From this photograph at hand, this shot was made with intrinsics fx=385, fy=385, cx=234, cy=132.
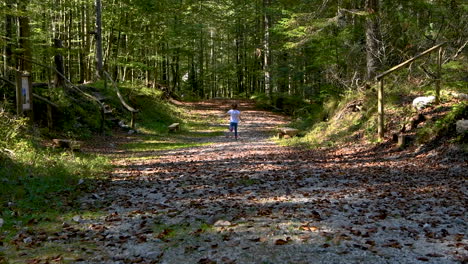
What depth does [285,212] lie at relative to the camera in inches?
223

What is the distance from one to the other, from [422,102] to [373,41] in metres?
3.96

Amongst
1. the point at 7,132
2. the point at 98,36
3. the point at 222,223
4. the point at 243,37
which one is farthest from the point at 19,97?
the point at 243,37

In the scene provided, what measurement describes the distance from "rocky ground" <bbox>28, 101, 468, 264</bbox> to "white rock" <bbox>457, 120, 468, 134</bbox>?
1.53 feet

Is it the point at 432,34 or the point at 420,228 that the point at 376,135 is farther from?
the point at 420,228

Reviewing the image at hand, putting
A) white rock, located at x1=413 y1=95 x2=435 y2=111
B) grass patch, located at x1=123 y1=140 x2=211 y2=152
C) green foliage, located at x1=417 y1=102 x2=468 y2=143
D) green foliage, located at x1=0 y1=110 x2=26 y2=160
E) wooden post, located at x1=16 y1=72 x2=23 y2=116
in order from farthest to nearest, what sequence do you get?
grass patch, located at x1=123 y1=140 x2=211 y2=152
white rock, located at x1=413 y1=95 x2=435 y2=111
wooden post, located at x1=16 y1=72 x2=23 y2=116
green foliage, located at x1=417 y1=102 x2=468 y2=143
green foliage, located at x1=0 y1=110 x2=26 y2=160

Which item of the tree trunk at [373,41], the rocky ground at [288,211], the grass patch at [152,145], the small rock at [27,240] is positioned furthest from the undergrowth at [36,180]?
the tree trunk at [373,41]

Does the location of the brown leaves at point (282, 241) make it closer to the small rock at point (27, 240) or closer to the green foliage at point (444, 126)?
the small rock at point (27, 240)

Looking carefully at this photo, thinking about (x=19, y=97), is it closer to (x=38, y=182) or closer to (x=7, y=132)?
(x=7, y=132)

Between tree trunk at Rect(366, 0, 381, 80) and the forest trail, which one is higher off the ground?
tree trunk at Rect(366, 0, 381, 80)

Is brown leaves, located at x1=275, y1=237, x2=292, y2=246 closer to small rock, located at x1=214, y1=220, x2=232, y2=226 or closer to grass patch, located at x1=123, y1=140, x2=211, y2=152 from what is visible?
small rock, located at x1=214, y1=220, x2=232, y2=226

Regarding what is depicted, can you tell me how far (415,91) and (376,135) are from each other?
2.86 meters

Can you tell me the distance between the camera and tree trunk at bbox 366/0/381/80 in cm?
1432

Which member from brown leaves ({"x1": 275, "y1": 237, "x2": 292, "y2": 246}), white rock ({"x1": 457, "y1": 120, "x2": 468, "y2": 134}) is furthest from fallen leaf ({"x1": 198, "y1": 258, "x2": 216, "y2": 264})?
white rock ({"x1": 457, "y1": 120, "x2": 468, "y2": 134})

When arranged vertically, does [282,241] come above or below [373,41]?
below
